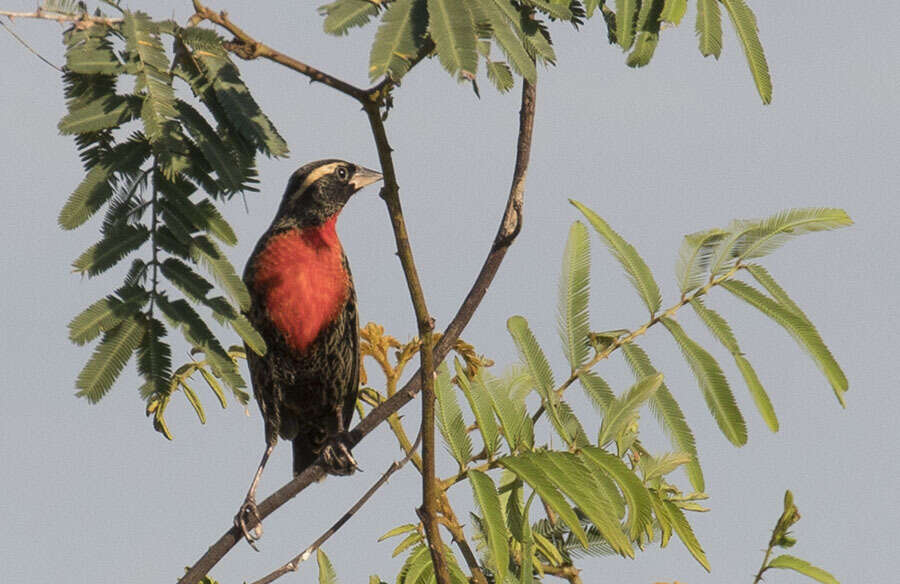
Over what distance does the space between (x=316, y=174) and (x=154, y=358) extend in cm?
234

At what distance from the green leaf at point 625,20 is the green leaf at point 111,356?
175 cm

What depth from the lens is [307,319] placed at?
546 cm

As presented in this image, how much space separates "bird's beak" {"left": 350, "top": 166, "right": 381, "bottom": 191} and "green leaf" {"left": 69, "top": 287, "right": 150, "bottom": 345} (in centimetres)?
230

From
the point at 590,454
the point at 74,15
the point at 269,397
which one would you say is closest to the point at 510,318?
the point at 590,454

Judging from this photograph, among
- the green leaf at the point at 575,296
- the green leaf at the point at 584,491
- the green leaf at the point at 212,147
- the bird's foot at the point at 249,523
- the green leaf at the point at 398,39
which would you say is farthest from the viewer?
the bird's foot at the point at 249,523

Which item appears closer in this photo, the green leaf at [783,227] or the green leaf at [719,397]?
the green leaf at [719,397]

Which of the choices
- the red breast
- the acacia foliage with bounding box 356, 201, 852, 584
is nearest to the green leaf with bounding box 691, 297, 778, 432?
the acacia foliage with bounding box 356, 201, 852, 584

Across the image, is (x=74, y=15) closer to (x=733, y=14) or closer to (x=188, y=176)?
(x=188, y=176)

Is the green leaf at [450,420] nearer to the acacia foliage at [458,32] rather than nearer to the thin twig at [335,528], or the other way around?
the thin twig at [335,528]

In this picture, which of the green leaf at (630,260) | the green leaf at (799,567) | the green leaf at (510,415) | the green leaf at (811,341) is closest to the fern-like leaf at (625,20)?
the green leaf at (630,260)

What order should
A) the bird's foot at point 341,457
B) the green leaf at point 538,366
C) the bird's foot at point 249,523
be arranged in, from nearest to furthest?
the green leaf at point 538,366 < the bird's foot at point 249,523 < the bird's foot at point 341,457

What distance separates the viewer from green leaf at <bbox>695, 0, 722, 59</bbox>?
4008 mm

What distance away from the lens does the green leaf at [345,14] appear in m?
2.82

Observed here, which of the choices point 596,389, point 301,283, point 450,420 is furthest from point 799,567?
point 301,283
